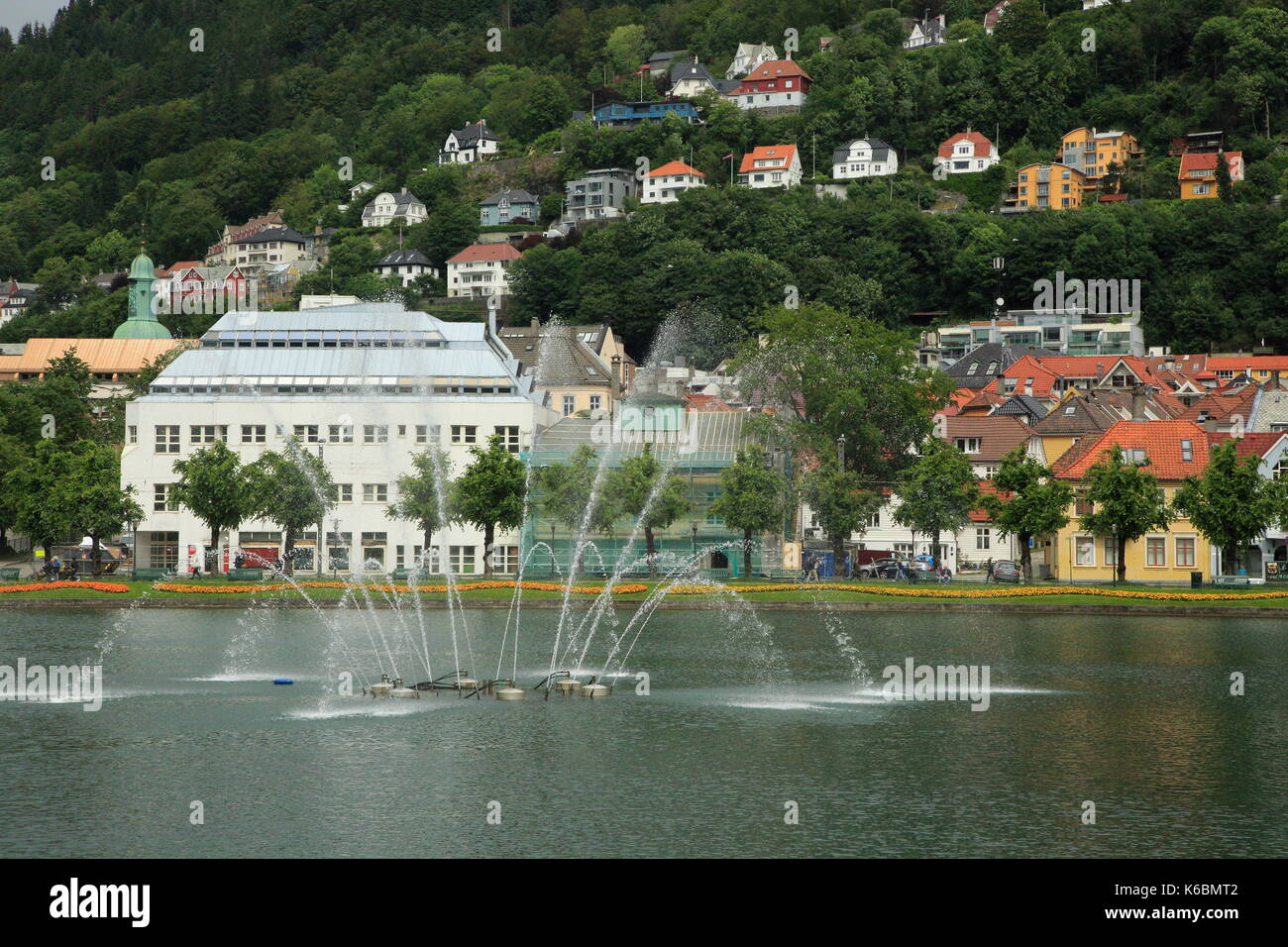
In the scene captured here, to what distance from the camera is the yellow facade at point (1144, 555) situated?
91.0 meters

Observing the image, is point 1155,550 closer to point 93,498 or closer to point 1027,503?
point 1027,503

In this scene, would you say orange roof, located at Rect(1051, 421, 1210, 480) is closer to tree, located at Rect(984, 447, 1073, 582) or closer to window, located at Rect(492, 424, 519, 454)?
tree, located at Rect(984, 447, 1073, 582)

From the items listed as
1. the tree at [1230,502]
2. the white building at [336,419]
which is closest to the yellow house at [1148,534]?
the tree at [1230,502]

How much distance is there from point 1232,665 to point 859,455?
4725cm

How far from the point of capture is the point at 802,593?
260ft

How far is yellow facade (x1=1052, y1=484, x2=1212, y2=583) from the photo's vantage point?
9100 centimetres

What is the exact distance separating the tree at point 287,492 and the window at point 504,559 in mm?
10297

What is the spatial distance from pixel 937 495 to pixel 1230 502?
1486 cm

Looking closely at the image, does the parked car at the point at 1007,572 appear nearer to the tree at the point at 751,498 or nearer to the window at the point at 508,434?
the tree at the point at 751,498

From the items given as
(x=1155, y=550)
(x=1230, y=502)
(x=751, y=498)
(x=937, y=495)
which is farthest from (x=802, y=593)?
(x=1155, y=550)

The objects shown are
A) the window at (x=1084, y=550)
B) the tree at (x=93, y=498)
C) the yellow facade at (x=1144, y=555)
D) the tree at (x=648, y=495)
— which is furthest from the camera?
the window at (x=1084, y=550)
